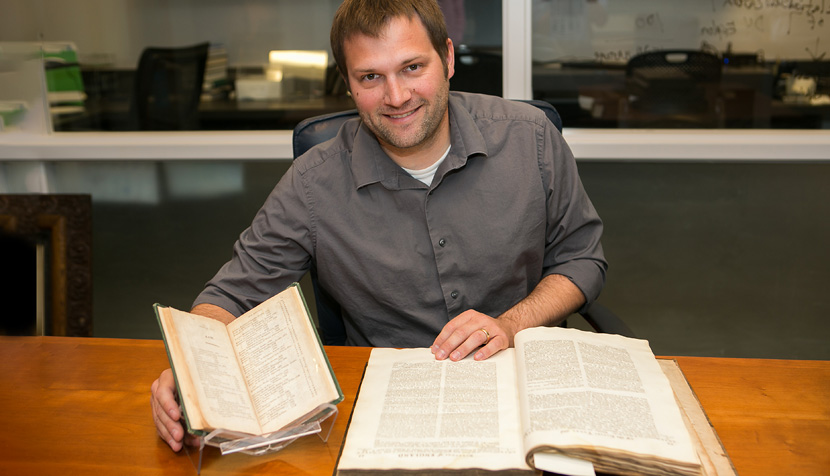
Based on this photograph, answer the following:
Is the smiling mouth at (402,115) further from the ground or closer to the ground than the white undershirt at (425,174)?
further from the ground

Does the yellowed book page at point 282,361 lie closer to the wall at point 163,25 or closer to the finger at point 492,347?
the finger at point 492,347

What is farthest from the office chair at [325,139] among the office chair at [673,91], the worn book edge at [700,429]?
the office chair at [673,91]

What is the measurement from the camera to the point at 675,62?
2.66 m

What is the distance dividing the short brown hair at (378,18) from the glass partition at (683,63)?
53.1 inches

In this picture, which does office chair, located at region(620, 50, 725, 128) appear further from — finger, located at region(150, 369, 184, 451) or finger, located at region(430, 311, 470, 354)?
finger, located at region(150, 369, 184, 451)

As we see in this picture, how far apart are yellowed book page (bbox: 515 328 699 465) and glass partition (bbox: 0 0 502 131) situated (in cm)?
207

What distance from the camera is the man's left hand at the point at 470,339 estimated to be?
111 centimetres

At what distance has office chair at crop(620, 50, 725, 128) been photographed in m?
2.66

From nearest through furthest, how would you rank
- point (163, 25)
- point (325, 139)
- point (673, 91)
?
point (325, 139)
point (673, 91)
point (163, 25)

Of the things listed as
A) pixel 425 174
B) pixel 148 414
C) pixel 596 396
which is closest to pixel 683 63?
pixel 425 174

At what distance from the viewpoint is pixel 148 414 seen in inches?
42.8

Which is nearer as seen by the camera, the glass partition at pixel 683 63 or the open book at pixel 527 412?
the open book at pixel 527 412

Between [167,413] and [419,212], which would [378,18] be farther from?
[167,413]

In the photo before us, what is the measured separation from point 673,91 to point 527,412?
84.1 inches
